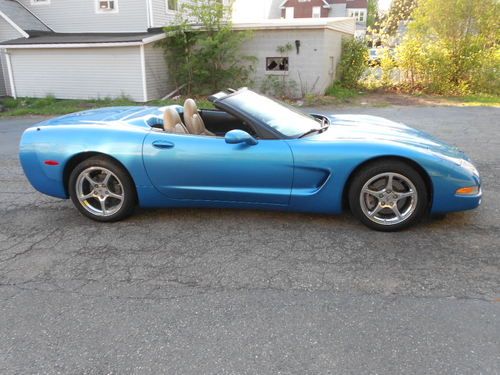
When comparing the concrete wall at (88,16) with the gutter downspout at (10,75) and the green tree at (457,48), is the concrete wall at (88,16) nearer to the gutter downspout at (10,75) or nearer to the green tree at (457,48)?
the gutter downspout at (10,75)

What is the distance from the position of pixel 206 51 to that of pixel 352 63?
585 cm

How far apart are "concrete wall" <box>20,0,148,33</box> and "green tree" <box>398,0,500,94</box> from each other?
1040 cm

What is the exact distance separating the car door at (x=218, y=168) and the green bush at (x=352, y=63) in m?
13.8

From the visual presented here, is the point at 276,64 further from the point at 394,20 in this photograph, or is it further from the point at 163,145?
the point at 163,145

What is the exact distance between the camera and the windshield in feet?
12.2

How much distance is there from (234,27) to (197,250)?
13002mm

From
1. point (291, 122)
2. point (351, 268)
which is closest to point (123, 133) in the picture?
point (291, 122)

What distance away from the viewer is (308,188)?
3.52 meters

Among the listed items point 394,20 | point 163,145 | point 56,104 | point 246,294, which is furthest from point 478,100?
point 56,104

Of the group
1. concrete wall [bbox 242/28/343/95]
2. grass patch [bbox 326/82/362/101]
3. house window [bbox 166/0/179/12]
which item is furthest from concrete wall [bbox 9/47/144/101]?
grass patch [bbox 326/82/362/101]

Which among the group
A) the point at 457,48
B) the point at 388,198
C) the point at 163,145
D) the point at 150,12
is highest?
the point at 150,12

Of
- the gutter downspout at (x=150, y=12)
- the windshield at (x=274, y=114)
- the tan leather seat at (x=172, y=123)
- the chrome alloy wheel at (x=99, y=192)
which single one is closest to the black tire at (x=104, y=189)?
the chrome alloy wheel at (x=99, y=192)

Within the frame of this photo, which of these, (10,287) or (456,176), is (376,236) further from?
(10,287)

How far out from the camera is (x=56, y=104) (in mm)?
14695
